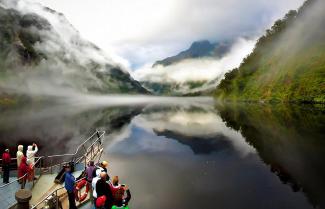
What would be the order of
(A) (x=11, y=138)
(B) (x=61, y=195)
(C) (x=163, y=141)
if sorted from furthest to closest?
(A) (x=11, y=138)
(C) (x=163, y=141)
(B) (x=61, y=195)

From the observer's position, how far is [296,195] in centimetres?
3052

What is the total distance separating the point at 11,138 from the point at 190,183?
179 ft

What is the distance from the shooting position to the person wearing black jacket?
1919cm

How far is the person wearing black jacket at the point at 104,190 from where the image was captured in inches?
755

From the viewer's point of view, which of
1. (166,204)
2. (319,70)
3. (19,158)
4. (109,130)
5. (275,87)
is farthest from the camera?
(275,87)

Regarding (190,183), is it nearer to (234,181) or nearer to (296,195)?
(234,181)

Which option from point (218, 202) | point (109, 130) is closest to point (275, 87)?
point (109, 130)

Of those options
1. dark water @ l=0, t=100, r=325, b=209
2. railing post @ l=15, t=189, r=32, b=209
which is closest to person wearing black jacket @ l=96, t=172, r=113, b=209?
railing post @ l=15, t=189, r=32, b=209

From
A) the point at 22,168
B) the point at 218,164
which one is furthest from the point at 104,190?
the point at 218,164

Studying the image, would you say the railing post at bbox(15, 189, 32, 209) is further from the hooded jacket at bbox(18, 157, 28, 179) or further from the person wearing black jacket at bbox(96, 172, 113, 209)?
the hooded jacket at bbox(18, 157, 28, 179)

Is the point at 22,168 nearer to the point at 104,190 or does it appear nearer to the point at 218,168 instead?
the point at 104,190

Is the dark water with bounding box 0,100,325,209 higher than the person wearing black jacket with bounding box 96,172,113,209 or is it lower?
lower

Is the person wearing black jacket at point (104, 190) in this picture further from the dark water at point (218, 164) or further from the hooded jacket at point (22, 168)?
the dark water at point (218, 164)

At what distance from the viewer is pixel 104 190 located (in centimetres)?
1944
